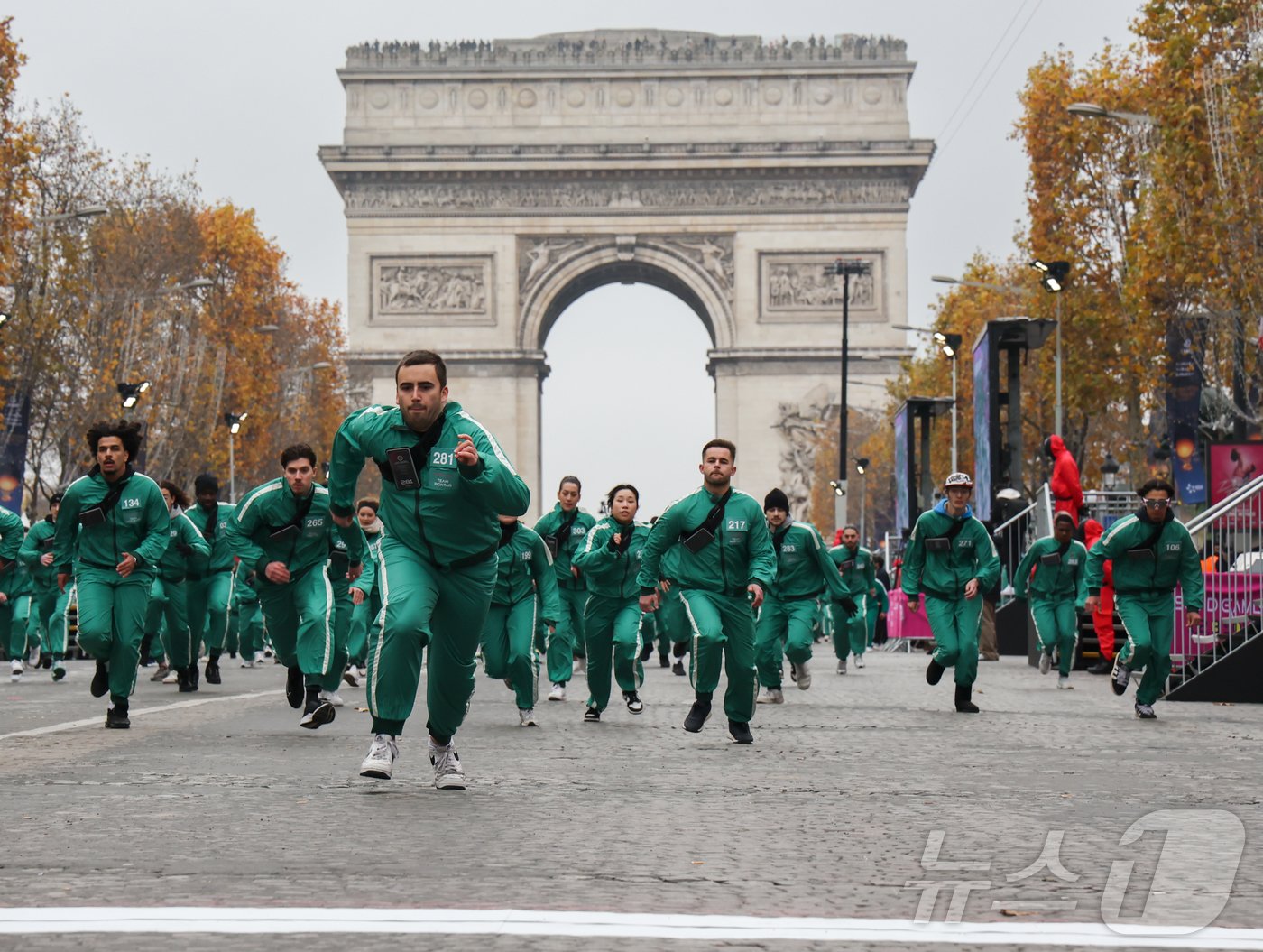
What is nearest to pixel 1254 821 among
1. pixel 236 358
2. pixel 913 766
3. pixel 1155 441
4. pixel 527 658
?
pixel 913 766

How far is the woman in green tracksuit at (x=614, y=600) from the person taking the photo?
1677 centimetres

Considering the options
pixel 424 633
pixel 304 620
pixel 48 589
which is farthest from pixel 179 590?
pixel 424 633

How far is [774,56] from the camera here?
73.0 m

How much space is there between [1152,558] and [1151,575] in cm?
15

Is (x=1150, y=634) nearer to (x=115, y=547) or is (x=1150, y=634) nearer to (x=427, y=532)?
(x=115, y=547)

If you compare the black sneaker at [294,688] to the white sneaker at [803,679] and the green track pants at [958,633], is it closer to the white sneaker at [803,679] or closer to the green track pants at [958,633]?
the green track pants at [958,633]

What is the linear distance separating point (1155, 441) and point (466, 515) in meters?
38.9

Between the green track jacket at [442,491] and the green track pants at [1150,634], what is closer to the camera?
the green track jacket at [442,491]

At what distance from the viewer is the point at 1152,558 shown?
1697cm

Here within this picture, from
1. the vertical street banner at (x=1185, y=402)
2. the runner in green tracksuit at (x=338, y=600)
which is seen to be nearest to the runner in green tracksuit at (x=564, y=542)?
the runner in green tracksuit at (x=338, y=600)

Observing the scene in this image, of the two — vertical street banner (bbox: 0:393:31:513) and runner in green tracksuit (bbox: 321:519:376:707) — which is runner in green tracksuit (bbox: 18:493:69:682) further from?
vertical street banner (bbox: 0:393:31:513)

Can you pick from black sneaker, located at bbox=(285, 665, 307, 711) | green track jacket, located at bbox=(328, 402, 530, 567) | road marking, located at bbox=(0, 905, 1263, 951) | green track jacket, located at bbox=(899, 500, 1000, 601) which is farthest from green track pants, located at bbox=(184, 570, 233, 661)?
road marking, located at bbox=(0, 905, 1263, 951)

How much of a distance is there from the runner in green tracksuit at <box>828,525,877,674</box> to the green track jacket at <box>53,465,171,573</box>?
47.2ft

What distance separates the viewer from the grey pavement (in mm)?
6746
